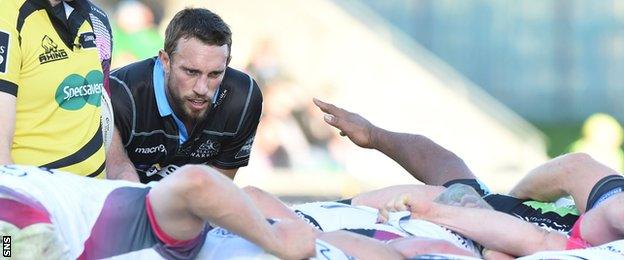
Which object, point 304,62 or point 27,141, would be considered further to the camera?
point 304,62

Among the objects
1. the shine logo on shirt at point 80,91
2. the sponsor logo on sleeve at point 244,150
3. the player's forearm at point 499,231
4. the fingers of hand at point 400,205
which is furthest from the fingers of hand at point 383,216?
the sponsor logo on sleeve at point 244,150

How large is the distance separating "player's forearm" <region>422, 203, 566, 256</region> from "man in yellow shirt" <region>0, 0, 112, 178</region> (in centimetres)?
125

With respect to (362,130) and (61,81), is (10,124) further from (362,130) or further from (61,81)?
(362,130)

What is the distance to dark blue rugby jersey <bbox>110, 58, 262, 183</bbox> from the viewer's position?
525cm

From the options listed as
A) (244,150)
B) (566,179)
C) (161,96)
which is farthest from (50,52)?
(566,179)

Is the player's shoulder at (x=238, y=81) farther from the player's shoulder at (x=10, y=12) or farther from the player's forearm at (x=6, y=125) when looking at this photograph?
the player's forearm at (x=6, y=125)

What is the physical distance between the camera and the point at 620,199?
4.30 meters

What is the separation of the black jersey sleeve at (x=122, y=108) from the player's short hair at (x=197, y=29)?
0.84 ft

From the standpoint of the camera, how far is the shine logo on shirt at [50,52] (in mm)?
4188

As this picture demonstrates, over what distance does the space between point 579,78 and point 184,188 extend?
11825mm

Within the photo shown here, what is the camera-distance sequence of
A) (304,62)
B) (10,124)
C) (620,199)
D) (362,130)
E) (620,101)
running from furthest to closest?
(620,101)
(304,62)
(362,130)
(620,199)
(10,124)

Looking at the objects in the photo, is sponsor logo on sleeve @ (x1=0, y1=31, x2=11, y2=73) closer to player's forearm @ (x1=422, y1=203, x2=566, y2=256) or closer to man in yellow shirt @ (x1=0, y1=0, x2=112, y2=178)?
man in yellow shirt @ (x1=0, y1=0, x2=112, y2=178)

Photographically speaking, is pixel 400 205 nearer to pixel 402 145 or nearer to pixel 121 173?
pixel 402 145

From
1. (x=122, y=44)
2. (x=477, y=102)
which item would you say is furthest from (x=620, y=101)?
(x=122, y=44)
